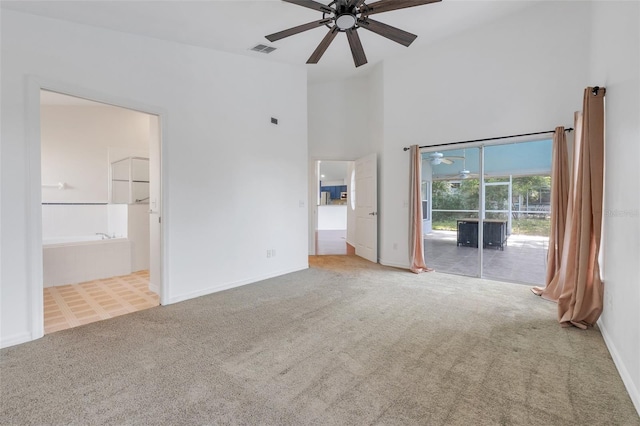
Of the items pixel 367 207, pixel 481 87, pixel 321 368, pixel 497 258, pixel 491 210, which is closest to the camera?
pixel 321 368

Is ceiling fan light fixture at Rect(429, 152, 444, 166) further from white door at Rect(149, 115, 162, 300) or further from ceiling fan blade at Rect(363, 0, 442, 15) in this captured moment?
white door at Rect(149, 115, 162, 300)

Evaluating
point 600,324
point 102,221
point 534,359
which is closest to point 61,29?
point 102,221

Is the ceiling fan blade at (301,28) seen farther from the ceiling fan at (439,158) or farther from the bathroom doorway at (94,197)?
the ceiling fan at (439,158)

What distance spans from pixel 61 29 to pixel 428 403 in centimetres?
430

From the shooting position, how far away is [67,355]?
7.45ft

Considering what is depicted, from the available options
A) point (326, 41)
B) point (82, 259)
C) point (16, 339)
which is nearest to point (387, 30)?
point (326, 41)

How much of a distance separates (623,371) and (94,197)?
7057 millimetres

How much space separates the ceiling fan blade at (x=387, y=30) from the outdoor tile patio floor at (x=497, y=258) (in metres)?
3.26

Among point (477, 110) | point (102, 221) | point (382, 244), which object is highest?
point (477, 110)

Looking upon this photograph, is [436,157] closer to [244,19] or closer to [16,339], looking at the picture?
[244,19]

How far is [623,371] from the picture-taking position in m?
1.95

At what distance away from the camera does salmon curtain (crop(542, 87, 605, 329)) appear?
8.44 feet

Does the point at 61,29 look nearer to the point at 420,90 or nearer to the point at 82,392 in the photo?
the point at 82,392

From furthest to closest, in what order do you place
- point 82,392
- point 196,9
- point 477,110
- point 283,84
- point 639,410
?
point 283,84 → point 477,110 → point 196,9 → point 82,392 → point 639,410
